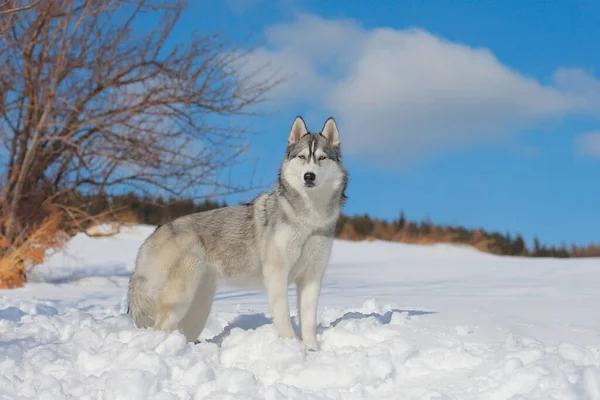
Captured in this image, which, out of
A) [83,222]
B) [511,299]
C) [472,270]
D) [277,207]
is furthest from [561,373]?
[83,222]

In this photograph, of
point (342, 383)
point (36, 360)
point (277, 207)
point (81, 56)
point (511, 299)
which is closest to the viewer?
point (342, 383)

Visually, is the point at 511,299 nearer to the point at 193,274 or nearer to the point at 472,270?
the point at 193,274

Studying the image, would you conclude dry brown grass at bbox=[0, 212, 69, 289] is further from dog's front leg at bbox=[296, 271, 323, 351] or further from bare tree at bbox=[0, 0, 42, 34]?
dog's front leg at bbox=[296, 271, 323, 351]

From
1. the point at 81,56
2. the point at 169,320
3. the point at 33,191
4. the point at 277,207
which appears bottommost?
the point at 169,320

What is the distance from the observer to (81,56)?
35.9 ft

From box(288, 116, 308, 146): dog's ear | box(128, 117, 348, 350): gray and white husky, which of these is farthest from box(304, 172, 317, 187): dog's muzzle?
box(288, 116, 308, 146): dog's ear

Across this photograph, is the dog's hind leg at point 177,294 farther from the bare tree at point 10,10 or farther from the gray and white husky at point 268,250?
the bare tree at point 10,10

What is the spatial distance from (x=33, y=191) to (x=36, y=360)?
7.30m

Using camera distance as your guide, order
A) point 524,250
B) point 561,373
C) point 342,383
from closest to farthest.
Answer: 1. point 561,373
2. point 342,383
3. point 524,250

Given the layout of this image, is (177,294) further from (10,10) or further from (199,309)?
(10,10)

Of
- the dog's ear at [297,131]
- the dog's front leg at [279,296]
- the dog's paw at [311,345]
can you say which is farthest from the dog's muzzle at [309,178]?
the dog's paw at [311,345]

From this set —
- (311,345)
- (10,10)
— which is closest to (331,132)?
(311,345)

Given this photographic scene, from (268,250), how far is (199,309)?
0.85m

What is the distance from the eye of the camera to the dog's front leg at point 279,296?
176 inches
